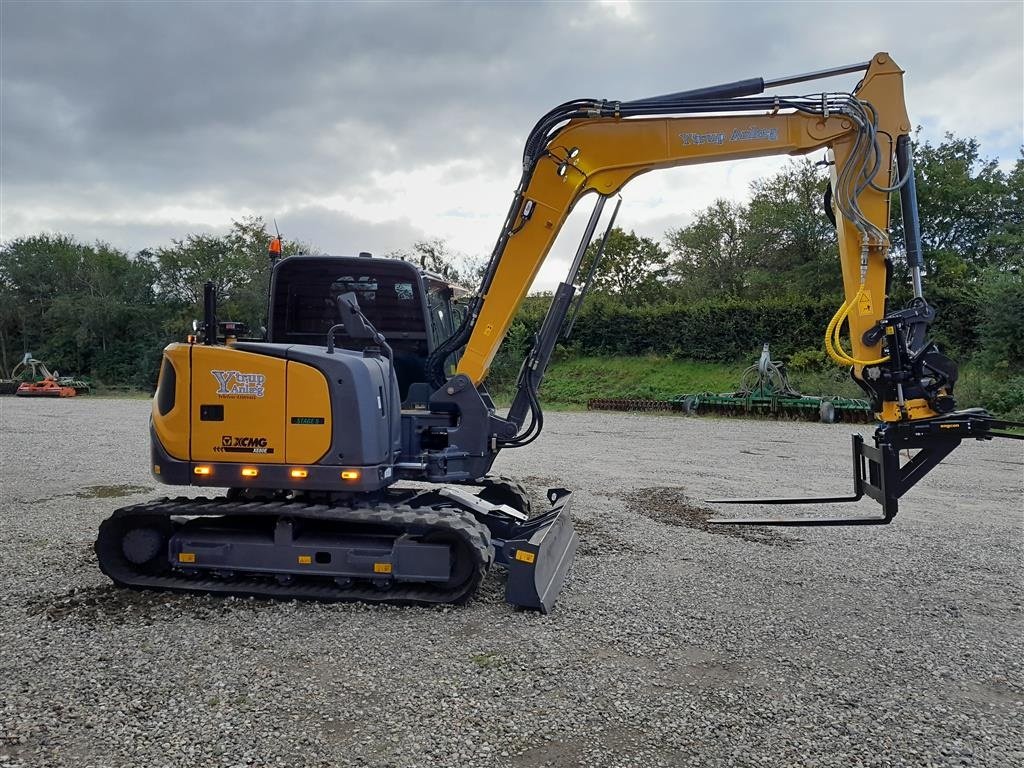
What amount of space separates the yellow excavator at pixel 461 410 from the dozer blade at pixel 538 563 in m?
0.01

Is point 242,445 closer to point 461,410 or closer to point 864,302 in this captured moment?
point 461,410

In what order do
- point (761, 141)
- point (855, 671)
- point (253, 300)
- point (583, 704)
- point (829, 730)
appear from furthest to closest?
1. point (253, 300)
2. point (761, 141)
3. point (855, 671)
4. point (583, 704)
5. point (829, 730)

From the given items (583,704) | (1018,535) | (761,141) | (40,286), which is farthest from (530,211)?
(40,286)

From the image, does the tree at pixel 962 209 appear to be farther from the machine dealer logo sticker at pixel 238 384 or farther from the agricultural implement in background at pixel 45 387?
the agricultural implement in background at pixel 45 387

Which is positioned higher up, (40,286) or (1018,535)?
(40,286)

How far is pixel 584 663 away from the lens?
418cm

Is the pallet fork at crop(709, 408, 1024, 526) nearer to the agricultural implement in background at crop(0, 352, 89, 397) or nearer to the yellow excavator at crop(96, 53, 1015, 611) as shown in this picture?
the yellow excavator at crop(96, 53, 1015, 611)

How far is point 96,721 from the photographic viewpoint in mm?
3510

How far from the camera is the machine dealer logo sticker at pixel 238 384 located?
514 centimetres

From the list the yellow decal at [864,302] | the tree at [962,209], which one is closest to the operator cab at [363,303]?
the yellow decal at [864,302]

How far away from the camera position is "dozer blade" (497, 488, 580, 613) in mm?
4891

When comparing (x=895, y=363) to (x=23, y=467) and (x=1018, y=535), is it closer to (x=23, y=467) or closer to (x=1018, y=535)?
(x=1018, y=535)

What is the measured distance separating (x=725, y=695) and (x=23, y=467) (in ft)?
36.9

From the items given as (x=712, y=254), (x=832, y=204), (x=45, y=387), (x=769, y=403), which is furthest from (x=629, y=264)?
(x=832, y=204)
